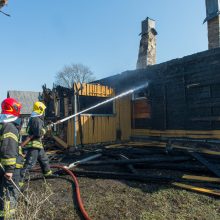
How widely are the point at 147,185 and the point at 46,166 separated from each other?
2.67 m

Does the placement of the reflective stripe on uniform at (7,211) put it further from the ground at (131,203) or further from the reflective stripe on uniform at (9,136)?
the reflective stripe on uniform at (9,136)

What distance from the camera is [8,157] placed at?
148 inches

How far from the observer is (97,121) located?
474 inches

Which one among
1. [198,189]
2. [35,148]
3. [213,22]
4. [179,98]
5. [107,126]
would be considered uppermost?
[213,22]

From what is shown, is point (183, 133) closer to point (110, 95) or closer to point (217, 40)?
point (110, 95)

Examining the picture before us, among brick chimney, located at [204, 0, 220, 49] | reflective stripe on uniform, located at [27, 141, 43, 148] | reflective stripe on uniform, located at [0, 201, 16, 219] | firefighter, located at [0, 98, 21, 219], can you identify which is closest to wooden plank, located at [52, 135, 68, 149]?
reflective stripe on uniform, located at [27, 141, 43, 148]

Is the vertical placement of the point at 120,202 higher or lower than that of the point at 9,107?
lower

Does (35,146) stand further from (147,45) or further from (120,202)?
(147,45)

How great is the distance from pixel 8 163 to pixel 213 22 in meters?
13.1

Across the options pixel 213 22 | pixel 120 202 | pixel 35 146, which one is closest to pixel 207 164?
pixel 120 202

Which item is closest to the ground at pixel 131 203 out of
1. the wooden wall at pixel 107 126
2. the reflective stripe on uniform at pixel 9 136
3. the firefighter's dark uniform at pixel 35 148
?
the firefighter's dark uniform at pixel 35 148

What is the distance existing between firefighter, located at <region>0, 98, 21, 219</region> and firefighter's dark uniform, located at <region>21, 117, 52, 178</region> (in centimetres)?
214

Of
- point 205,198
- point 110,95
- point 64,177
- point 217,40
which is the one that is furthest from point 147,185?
point 217,40

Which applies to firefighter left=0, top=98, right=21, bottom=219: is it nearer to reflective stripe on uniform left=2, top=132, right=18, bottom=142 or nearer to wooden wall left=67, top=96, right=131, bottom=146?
reflective stripe on uniform left=2, top=132, right=18, bottom=142
